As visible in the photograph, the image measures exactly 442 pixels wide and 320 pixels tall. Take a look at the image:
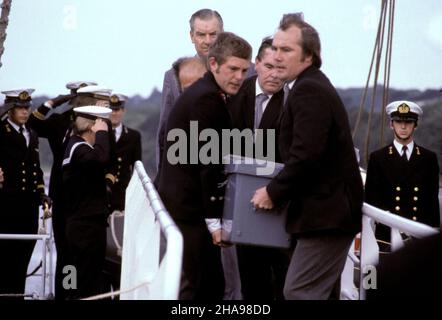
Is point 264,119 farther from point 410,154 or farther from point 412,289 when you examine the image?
point 412,289

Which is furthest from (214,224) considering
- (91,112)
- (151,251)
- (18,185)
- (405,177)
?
(18,185)

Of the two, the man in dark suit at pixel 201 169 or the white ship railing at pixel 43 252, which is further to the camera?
the white ship railing at pixel 43 252

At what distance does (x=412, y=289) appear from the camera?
1189mm

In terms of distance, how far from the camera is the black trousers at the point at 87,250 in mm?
7367

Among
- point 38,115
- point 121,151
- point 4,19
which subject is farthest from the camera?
point 121,151

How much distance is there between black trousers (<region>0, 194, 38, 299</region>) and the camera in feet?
27.2

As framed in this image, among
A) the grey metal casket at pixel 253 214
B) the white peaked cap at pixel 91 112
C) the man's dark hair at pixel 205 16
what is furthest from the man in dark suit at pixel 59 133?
the grey metal casket at pixel 253 214

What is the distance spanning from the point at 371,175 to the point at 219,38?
9.28ft

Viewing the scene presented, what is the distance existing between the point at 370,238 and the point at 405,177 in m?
2.84

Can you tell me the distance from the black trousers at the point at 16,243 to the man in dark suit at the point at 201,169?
3.62 metres

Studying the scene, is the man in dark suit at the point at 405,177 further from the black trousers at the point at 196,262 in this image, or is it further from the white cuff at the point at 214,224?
the white cuff at the point at 214,224

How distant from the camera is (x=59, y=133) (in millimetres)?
8180

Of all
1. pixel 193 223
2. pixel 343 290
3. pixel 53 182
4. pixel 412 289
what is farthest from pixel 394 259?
pixel 53 182

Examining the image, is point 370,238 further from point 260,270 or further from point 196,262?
point 260,270
